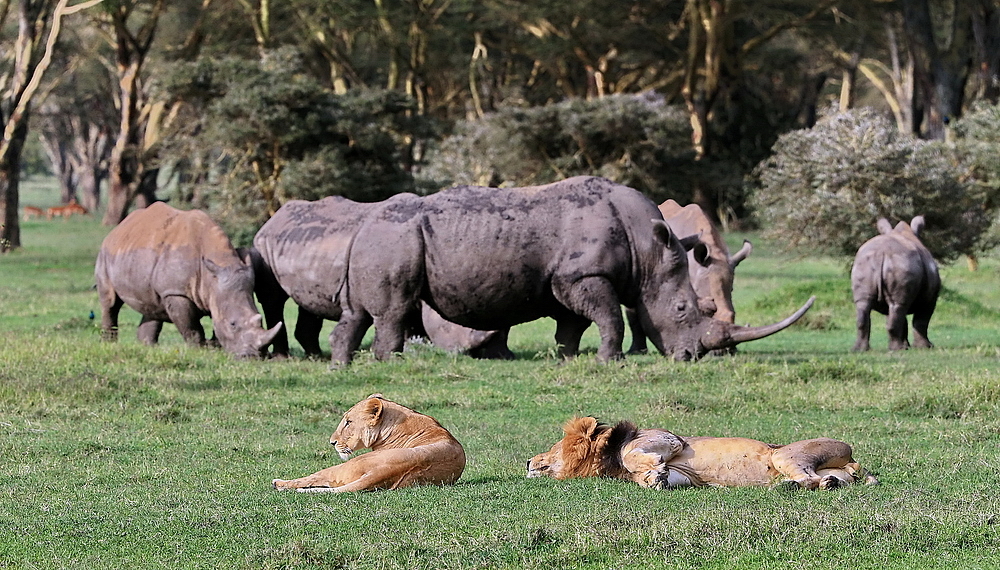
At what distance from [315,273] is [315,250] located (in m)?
0.23

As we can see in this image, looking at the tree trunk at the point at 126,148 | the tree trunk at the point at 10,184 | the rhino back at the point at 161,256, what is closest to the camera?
the rhino back at the point at 161,256

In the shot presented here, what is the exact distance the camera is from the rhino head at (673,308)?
43.8ft

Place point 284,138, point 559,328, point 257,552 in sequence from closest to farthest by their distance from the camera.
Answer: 1. point 257,552
2. point 559,328
3. point 284,138

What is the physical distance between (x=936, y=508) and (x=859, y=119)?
16.3 m

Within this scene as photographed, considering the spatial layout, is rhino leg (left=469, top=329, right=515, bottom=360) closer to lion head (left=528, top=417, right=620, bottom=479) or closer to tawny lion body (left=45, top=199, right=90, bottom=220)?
lion head (left=528, top=417, right=620, bottom=479)

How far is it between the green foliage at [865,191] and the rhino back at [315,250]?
30.1 feet

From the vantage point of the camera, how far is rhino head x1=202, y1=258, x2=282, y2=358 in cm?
1398

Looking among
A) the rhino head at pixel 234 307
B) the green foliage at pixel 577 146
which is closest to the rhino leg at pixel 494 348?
the rhino head at pixel 234 307

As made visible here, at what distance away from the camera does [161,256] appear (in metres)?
14.8

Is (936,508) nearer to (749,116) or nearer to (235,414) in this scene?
(235,414)

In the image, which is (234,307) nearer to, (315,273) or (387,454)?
(315,273)

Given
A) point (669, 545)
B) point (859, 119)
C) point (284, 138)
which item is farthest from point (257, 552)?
point (284, 138)

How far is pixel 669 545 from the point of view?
5879mm

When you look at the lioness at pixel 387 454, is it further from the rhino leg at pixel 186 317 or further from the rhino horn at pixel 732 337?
the rhino leg at pixel 186 317
